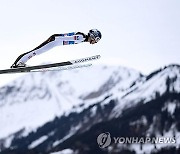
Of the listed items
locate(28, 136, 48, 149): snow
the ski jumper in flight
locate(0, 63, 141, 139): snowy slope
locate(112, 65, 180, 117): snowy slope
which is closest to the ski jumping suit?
the ski jumper in flight

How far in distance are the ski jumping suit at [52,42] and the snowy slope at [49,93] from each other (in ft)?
4.22

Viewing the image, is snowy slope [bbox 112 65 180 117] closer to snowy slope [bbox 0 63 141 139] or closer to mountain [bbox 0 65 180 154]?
mountain [bbox 0 65 180 154]

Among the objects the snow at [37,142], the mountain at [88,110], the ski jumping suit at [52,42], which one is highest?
the ski jumping suit at [52,42]

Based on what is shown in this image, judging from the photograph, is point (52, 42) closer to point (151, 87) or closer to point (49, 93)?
point (49, 93)

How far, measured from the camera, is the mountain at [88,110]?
602 cm

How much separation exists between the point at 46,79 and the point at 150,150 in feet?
5.70

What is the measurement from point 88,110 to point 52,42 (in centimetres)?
174

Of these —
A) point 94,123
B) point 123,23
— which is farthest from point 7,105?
point 123,23

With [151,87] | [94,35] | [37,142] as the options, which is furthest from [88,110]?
[94,35]

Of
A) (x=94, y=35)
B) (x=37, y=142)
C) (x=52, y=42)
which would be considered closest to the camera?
(x=52, y=42)

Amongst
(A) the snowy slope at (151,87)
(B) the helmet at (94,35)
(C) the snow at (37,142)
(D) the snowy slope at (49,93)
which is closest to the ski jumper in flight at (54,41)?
(B) the helmet at (94,35)

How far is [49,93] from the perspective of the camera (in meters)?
6.12

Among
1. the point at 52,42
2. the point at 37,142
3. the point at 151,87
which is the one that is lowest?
the point at 37,142

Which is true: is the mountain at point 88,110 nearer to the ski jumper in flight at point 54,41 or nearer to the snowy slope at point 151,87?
the snowy slope at point 151,87
